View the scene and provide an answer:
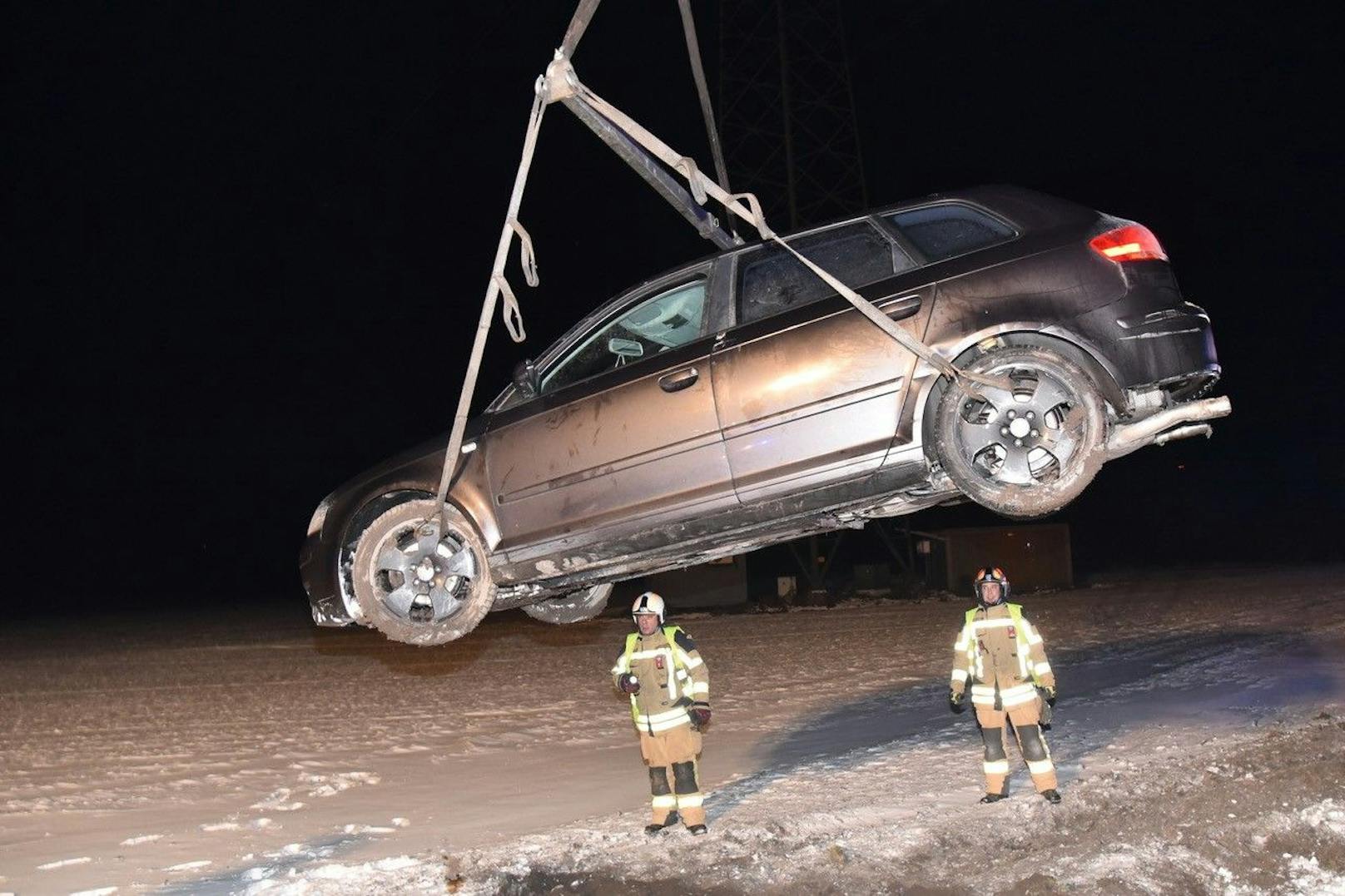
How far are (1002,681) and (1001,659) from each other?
0.15 m

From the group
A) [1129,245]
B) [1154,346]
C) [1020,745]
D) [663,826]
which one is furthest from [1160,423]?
[663,826]

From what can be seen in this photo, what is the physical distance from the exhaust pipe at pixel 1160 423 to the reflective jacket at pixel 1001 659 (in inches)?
131

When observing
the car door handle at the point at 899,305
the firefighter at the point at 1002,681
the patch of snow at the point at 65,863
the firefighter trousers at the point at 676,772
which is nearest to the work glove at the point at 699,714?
the firefighter trousers at the point at 676,772

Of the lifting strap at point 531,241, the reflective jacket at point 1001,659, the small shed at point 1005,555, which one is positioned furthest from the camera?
the small shed at point 1005,555

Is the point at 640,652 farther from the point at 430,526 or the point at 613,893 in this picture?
the point at 430,526

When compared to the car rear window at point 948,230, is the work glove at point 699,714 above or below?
below

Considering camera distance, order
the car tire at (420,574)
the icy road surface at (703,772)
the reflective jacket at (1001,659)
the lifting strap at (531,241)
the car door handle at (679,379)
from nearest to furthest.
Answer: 1. the lifting strap at (531,241)
2. the car door handle at (679,379)
3. the car tire at (420,574)
4. the icy road surface at (703,772)
5. the reflective jacket at (1001,659)

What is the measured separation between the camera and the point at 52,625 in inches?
1028

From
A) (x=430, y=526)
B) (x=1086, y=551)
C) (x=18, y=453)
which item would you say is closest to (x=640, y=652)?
(x=430, y=526)

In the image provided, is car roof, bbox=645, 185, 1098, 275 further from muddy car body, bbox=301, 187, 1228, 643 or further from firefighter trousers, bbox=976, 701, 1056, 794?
firefighter trousers, bbox=976, 701, 1056, 794

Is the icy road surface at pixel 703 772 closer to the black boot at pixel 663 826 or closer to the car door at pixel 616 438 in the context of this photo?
the black boot at pixel 663 826

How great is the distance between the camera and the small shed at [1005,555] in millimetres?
26391

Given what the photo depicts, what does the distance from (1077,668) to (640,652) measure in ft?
26.5

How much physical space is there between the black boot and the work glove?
665 mm
